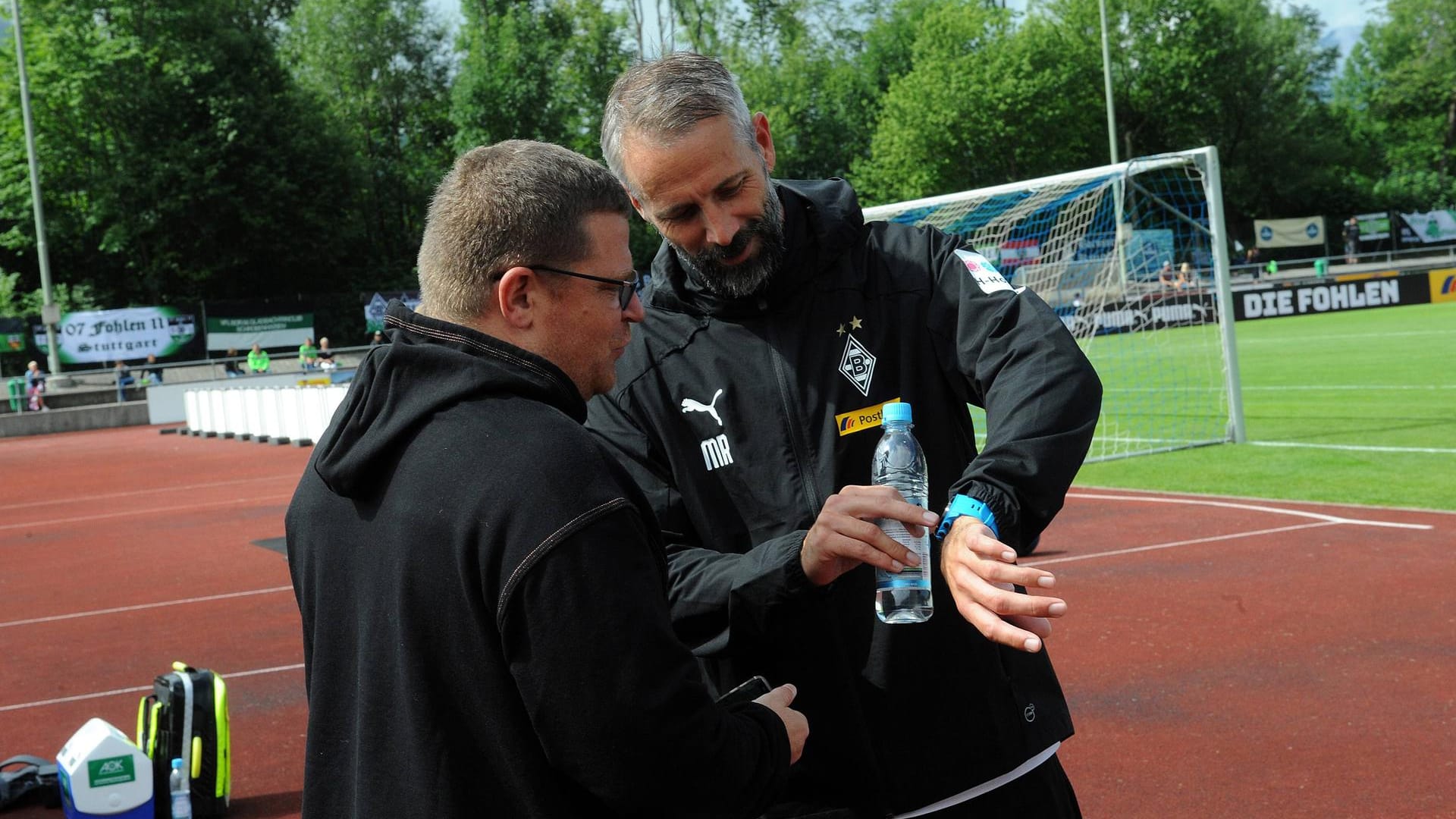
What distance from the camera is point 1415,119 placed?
71.4 meters

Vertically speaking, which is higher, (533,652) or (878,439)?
(878,439)

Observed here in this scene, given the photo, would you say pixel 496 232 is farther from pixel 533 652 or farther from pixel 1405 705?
pixel 1405 705

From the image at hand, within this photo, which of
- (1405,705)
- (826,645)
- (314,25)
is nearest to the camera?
(826,645)

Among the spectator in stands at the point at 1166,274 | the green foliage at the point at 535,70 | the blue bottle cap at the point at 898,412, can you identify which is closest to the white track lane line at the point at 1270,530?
the blue bottle cap at the point at 898,412

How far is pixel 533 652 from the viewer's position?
1739 millimetres

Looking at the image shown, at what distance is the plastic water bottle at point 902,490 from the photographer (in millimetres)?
2299

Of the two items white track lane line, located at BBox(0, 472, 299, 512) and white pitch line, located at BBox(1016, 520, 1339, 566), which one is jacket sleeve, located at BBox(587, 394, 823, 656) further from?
white track lane line, located at BBox(0, 472, 299, 512)

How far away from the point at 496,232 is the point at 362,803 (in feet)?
2.78

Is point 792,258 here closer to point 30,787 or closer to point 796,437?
point 796,437

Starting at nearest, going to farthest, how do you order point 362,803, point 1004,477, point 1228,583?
point 362,803 → point 1004,477 → point 1228,583

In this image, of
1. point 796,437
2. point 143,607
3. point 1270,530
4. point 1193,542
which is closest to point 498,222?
point 796,437

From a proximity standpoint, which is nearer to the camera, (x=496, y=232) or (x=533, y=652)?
(x=533, y=652)

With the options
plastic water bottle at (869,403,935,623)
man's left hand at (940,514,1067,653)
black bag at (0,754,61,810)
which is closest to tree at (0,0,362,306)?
black bag at (0,754,61,810)

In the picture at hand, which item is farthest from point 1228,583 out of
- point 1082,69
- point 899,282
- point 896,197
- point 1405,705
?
point 1082,69
